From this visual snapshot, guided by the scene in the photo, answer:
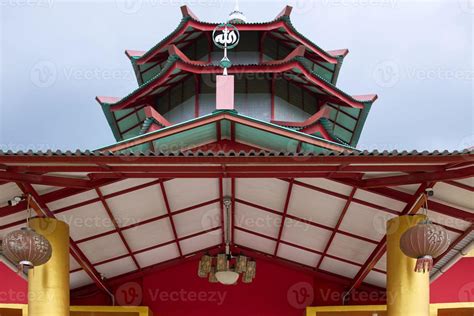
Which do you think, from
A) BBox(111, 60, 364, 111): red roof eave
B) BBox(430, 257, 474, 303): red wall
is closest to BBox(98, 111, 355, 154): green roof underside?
BBox(111, 60, 364, 111): red roof eave

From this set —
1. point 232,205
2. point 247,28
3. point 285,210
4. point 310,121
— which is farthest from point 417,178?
point 247,28

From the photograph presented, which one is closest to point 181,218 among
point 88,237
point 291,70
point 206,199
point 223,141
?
point 206,199

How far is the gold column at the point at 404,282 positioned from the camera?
27.4 ft

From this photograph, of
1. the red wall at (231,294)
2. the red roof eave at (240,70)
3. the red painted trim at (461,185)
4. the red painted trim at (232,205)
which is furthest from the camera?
the red roof eave at (240,70)

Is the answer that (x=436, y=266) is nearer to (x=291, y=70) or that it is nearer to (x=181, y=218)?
(x=181, y=218)

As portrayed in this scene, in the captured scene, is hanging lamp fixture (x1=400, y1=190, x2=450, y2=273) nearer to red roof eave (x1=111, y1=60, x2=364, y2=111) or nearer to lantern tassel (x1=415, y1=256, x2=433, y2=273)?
lantern tassel (x1=415, y1=256, x2=433, y2=273)

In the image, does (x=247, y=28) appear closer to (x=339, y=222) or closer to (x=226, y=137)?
(x=226, y=137)

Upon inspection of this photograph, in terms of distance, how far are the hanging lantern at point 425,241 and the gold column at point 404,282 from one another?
0.75 m

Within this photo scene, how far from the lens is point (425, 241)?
7.59 meters

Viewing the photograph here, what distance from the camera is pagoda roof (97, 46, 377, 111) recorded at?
572 inches

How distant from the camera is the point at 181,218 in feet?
35.0

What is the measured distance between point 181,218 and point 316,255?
99.4 inches

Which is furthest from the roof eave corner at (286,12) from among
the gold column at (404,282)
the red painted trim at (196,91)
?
the gold column at (404,282)

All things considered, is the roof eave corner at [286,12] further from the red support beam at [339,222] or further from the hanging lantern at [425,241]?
the hanging lantern at [425,241]
